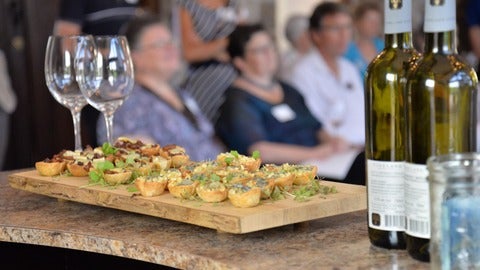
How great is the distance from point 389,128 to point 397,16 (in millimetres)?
170

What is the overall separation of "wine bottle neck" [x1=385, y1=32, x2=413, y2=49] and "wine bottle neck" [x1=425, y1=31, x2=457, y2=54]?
106mm

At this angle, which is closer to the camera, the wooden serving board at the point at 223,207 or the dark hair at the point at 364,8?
the wooden serving board at the point at 223,207

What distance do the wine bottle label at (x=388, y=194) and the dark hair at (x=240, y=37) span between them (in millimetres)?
3528

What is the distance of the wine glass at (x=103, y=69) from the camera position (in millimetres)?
2008

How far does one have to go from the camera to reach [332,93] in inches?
191

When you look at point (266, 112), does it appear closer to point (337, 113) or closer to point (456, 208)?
point (337, 113)

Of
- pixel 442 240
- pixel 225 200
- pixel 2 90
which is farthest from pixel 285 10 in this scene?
pixel 442 240

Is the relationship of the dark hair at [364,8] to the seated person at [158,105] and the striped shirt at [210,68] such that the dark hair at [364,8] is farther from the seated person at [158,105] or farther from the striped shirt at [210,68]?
the seated person at [158,105]

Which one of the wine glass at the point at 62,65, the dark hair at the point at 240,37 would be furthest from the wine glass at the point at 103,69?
the dark hair at the point at 240,37

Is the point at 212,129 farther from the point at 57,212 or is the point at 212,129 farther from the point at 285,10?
the point at 57,212

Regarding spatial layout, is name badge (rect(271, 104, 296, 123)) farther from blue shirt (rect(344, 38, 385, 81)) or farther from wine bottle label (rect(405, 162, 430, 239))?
wine bottle label (rect(405, 162, 430, 239))

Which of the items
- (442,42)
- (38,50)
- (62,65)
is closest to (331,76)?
(38,50)

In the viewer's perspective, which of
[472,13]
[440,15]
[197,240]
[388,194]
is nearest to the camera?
[440,15]

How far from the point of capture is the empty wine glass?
4.82m
